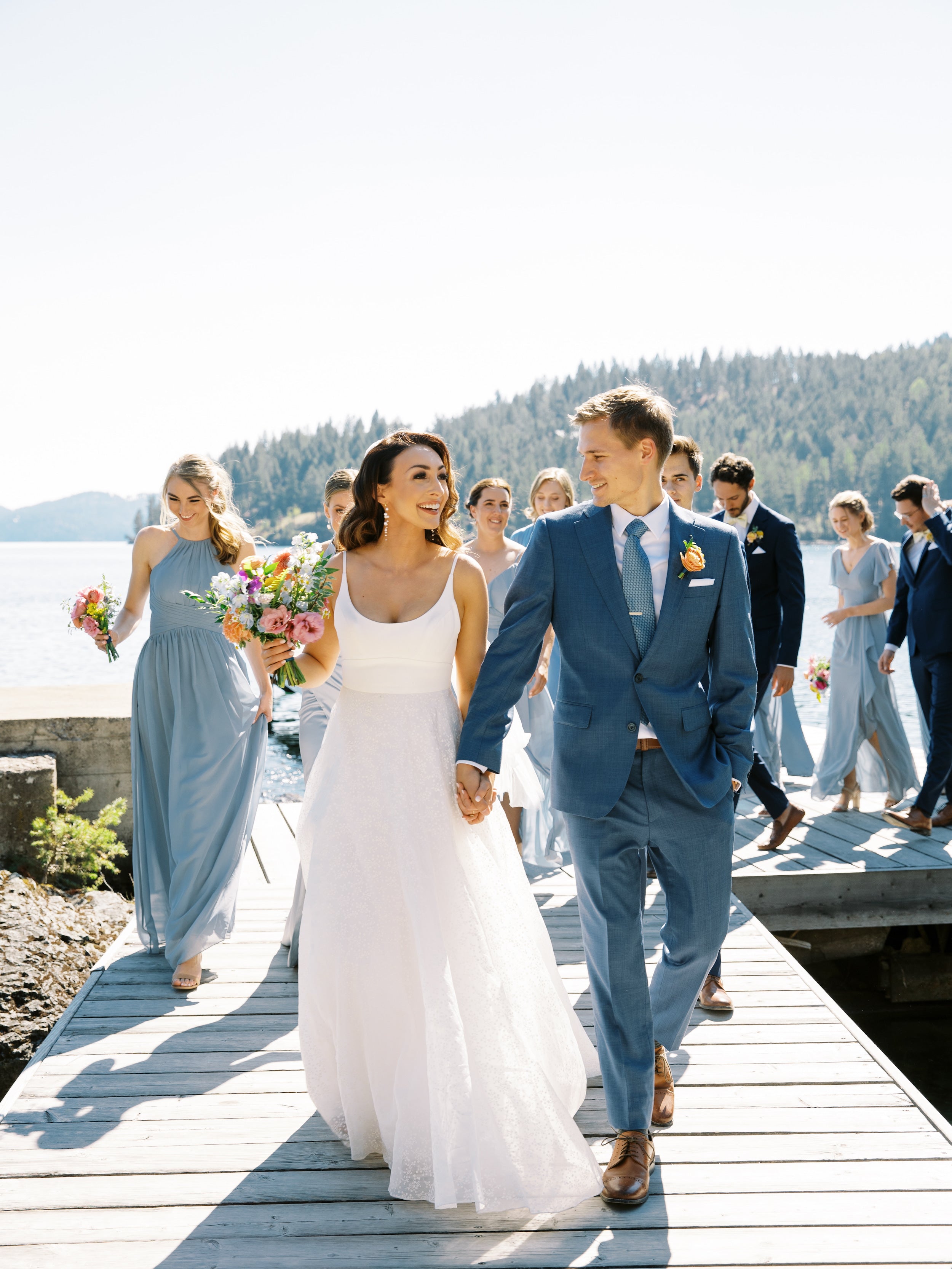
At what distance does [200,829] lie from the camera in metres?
5.27

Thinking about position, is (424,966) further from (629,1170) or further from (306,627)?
(306,627)

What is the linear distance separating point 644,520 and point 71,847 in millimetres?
5597

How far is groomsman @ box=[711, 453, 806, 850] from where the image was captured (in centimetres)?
604

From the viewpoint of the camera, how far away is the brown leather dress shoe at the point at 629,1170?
10.2ft

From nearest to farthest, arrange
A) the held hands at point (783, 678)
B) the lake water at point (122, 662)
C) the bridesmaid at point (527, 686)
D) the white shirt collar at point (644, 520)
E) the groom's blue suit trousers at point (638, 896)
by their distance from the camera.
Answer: the groom's blue suit trousers at point (638, 896) → the white shirt collar at point (644, 520) → the held hands at point (783, 678) → the bridesmaid at point (527, 686) → the lake water at point (122, 662)

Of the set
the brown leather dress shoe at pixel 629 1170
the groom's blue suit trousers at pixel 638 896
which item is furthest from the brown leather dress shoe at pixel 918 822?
the brown leather dress shoe at pixel 629 1170

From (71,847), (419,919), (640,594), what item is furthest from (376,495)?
(71,847)

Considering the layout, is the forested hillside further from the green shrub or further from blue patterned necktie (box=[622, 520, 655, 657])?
blue patterned necktie (box=[622, 520, 655, 657])

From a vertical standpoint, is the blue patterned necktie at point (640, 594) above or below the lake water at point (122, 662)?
above

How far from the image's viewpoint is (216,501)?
18.0 feet

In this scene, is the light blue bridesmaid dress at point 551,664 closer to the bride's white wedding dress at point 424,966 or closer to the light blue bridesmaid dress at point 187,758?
the light blue bridesmaid dress at point 187,758

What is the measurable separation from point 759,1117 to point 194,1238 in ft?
6.15

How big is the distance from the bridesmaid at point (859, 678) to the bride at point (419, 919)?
551cm

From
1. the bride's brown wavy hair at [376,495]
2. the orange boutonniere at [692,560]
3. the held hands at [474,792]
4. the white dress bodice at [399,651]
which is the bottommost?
the held hands at [474,792]
